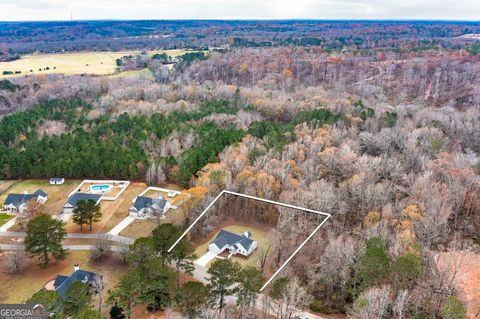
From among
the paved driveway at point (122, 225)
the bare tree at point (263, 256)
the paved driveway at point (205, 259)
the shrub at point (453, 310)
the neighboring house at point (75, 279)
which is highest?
the shrub at point (453, 310)

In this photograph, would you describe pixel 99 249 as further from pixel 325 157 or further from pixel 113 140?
pixel 113 140

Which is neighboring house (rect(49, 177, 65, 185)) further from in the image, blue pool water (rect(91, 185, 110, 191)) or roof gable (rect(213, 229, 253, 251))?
roof gable (rect(213, 229, 253, 251))

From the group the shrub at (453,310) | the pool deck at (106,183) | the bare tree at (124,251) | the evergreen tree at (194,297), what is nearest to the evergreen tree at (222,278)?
the evergreen tree at (194,297)

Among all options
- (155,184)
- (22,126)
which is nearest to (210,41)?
(22,126)

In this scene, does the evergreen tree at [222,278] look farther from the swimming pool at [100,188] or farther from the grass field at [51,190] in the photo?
the swimming pool at [100,188]

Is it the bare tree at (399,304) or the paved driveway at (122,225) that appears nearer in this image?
the bare tree at (399,304)

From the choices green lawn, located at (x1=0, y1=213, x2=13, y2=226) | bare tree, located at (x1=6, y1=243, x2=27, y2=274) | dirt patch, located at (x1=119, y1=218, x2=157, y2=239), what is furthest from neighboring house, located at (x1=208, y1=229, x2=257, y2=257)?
green lawn, located at (x1=0, y1=213, x2=13, y2=226)

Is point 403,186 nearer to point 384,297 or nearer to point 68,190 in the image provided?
point 384,297
